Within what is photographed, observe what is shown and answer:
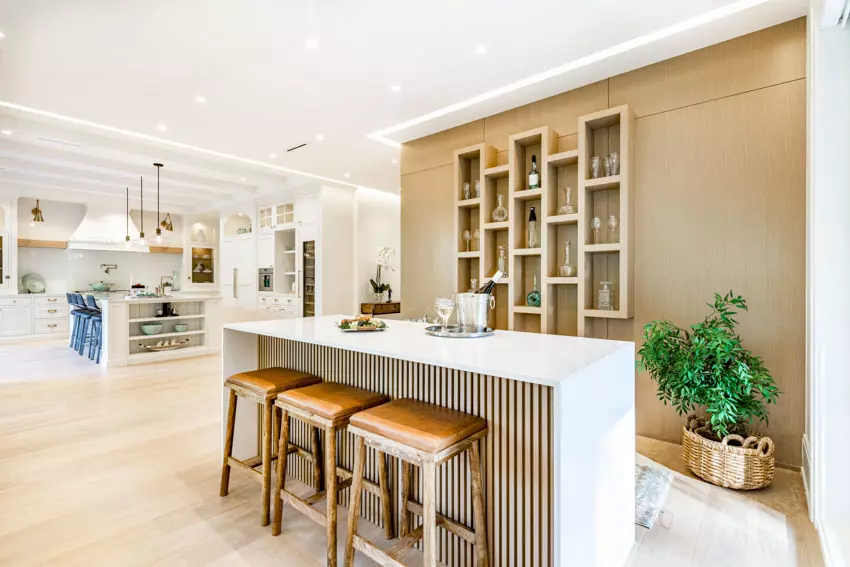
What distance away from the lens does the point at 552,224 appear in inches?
136

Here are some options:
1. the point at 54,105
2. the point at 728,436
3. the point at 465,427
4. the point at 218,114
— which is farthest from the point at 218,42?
the point at 728,436

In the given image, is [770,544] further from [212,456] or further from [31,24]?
[31,24]

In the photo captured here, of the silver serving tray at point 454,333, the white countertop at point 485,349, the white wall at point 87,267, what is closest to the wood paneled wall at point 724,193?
the white countertop at point 485,349

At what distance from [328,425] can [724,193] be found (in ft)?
9.41

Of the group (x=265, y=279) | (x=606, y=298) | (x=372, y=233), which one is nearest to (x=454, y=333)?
(x=606, y=298)

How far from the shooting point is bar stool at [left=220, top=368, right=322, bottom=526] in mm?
2045

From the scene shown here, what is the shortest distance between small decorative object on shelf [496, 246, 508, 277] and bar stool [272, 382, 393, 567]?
7.18 feet

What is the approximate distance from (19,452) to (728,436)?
450 cm

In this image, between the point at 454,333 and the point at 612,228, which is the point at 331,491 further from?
the point at 612,228

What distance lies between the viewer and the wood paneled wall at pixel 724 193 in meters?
2.58

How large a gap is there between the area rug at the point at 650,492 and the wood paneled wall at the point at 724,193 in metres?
0.65

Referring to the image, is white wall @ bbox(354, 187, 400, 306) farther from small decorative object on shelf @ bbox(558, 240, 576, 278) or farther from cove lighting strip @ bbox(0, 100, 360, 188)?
small decorative object on shelf @ bbox(558, 240, 576, 278)

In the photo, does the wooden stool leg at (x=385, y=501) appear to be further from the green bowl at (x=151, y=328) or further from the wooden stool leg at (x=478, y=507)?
the green bowl at (x=151, y=328)

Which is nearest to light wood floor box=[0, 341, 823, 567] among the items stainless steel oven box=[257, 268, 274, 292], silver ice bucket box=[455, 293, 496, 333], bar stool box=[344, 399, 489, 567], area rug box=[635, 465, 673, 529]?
area rug box=[635, 465, 673, 529]
